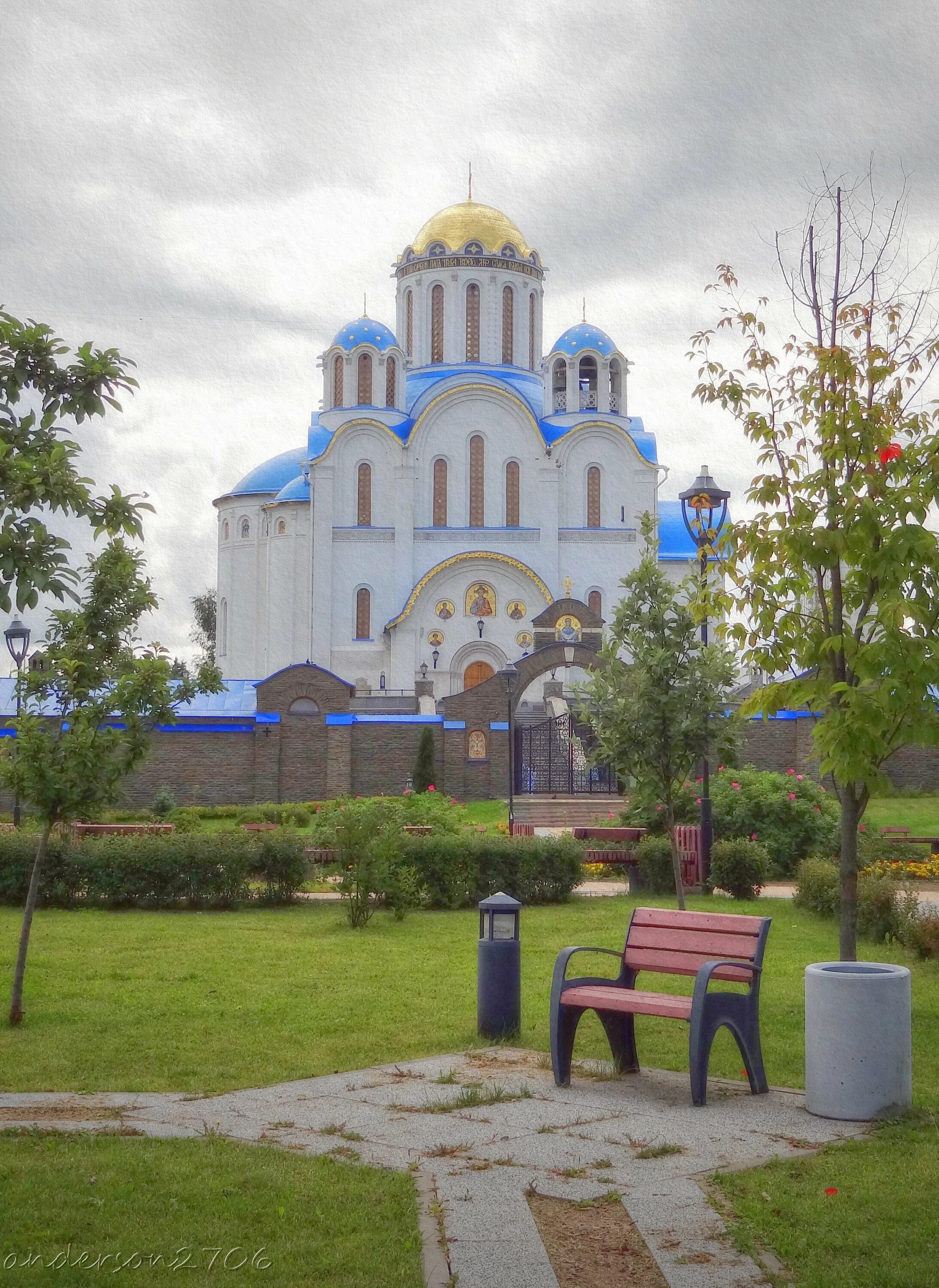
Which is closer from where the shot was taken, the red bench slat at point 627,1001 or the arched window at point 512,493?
the red bench slat at point 627,1001

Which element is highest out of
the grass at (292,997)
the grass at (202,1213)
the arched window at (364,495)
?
the arched window at (364,495)

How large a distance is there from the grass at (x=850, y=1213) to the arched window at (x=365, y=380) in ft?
133

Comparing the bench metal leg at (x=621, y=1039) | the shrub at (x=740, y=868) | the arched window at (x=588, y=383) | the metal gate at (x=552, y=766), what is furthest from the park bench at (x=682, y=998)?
the arched window at (x=588, y=383)

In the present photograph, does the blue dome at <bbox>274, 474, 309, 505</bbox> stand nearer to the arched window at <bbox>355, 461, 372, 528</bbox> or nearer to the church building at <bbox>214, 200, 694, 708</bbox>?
the church building at <bbox>214, 200, 694, 708</bbox>

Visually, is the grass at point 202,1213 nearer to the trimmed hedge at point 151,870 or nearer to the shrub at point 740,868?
the trimmed hedge at point 151,870

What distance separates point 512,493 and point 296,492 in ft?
22.8

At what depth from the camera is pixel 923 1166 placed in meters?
5.11

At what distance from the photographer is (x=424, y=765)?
29672 mm

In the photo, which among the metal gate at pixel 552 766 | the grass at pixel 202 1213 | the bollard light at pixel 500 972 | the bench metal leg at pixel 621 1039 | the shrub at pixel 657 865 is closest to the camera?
the grass at pixel 202 1213

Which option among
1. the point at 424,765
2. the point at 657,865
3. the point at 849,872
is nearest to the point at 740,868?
the point at 657,865

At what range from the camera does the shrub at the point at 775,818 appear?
16359 mm

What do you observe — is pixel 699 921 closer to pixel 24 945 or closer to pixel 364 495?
pixel 24 945

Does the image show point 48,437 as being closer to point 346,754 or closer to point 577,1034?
point 577,1034

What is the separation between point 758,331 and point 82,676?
4438mm
